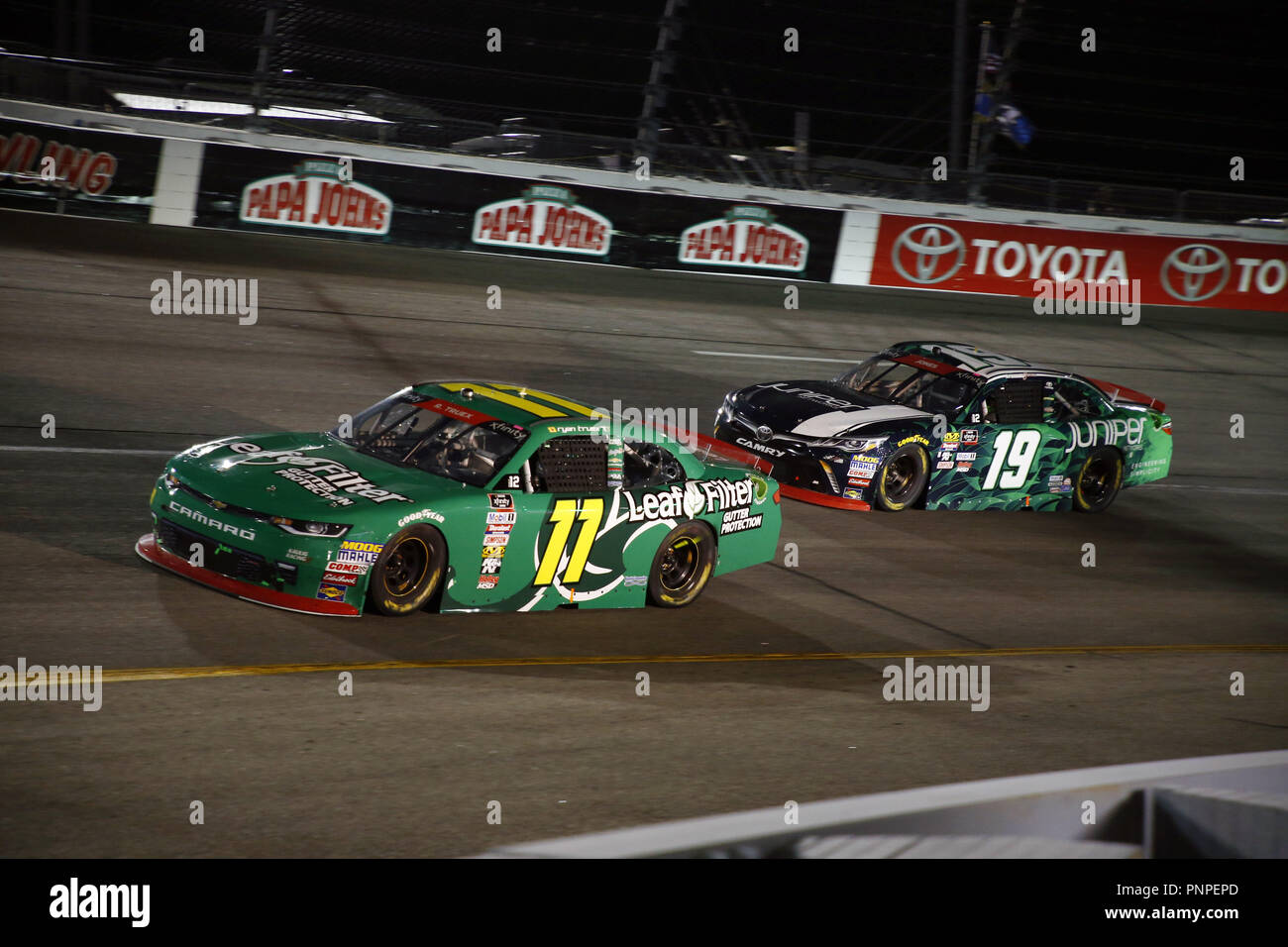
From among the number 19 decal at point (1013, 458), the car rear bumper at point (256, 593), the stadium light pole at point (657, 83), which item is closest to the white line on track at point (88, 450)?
the car rear bumper at point (256, 593)

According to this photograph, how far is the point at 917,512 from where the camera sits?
1276 cm

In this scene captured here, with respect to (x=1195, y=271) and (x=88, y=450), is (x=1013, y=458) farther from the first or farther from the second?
(x=1195, y=271)

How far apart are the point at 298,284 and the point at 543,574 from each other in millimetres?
11319

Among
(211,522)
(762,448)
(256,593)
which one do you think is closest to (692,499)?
(256,593)

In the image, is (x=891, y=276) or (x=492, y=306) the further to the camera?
(x=891, y=276)

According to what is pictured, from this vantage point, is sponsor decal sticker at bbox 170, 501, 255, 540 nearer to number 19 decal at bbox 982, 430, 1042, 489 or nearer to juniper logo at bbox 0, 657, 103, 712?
juniper logo at bbox 0, 657, 103, 712

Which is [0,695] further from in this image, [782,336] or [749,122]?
[749,122]

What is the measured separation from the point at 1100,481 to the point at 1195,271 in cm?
1549

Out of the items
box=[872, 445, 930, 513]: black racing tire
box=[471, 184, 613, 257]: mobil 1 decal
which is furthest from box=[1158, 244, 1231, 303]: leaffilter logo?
box=[872, 445, 930, 513]: black racing tire

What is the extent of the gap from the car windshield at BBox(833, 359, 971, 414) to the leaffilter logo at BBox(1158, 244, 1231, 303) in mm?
16084

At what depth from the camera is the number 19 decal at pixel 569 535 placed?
332 inches

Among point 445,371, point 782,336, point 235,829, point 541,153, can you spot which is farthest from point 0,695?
point 541,153
